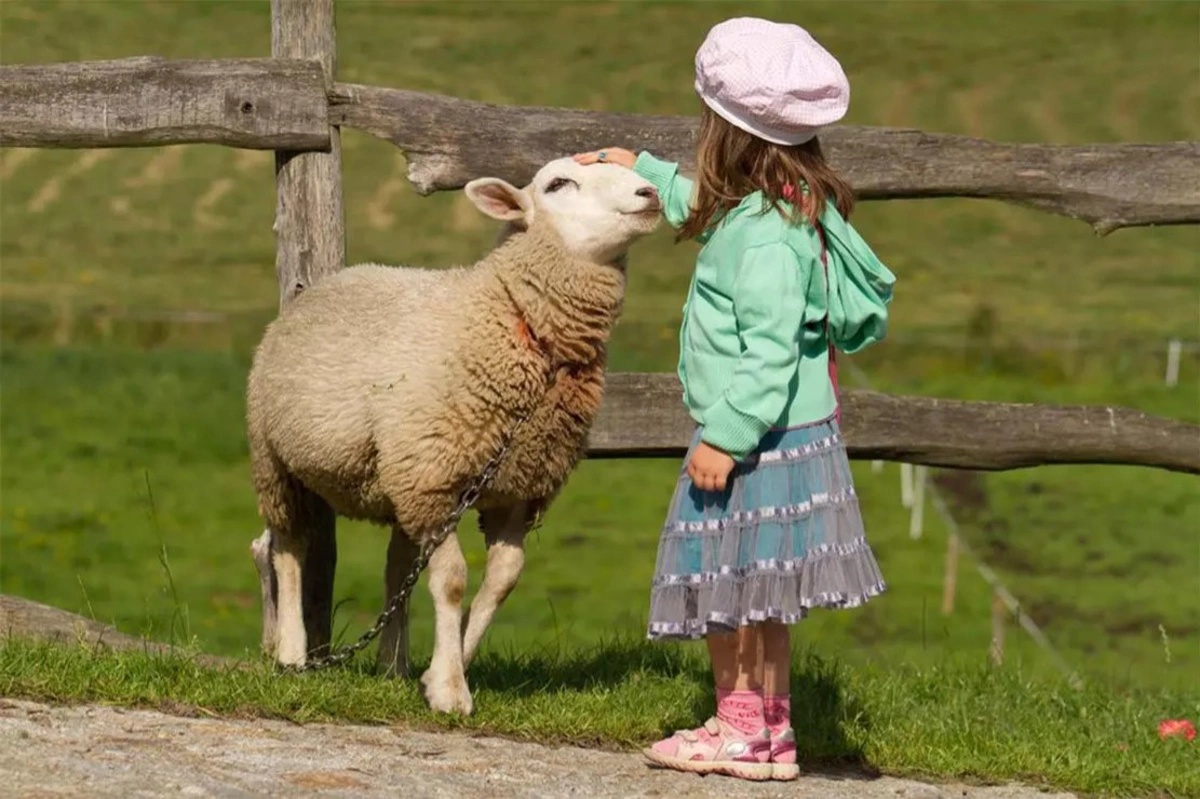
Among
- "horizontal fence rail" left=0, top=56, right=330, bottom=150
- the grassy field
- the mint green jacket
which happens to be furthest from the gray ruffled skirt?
"horizontal fence rail" left=0, top=56, right=330, bottom=150

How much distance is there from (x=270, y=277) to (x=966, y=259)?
11488 millimetres

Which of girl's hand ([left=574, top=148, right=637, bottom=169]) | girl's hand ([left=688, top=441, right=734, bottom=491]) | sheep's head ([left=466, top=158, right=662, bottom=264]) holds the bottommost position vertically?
girl's hand ([left=688, top=441, right=734, bottom=491])

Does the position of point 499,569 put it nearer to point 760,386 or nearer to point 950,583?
point 760,386

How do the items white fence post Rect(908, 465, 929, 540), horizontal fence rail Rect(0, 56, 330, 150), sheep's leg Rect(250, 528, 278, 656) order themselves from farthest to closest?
1. white fence post Rect(908, 465, 929, 540)
2. sheep's leg Rect(250, 528, 278, 656)
3. horizontal fence rail Rect(0, 56, 330, 150)

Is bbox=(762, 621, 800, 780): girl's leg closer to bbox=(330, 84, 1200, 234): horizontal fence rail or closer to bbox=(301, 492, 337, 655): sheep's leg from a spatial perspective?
Result: bbox=(301, 492, 337, 655): sheep's leg

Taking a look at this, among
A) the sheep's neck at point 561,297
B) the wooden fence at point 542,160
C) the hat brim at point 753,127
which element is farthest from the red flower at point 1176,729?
the hat brim at point 753,127

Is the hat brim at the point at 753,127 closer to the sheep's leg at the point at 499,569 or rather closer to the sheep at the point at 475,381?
the sheep at the point at 475,381

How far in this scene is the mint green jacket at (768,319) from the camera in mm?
5020

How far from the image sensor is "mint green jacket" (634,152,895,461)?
502 centimetres

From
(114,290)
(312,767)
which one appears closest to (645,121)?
(312,767)

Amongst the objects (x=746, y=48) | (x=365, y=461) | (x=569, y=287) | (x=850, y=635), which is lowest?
(x=850, y=635)

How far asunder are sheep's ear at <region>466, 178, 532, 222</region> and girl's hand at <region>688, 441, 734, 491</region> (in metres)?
1.07

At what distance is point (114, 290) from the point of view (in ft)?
99.3

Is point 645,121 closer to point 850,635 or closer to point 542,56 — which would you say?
point 850,635
